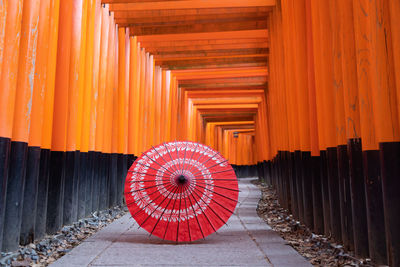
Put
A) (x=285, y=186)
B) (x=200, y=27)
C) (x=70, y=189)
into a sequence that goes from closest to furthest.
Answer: (x=70, y=189) < (x=285, y=186) < (x=200, y=27)

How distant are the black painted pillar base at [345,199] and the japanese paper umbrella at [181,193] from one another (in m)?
1.18

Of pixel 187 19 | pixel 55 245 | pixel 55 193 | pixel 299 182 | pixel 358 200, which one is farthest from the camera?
pixel 187 19

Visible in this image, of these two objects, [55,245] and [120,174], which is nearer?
[55,245]

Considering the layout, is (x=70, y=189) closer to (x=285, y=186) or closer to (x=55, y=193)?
(x=55, y=193)

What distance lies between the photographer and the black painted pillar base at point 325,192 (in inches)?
180

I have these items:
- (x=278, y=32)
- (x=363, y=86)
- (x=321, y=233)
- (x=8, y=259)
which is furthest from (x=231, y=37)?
(x=8, y=259)

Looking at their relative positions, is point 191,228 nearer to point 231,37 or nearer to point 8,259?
point 8,259

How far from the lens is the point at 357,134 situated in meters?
3.58

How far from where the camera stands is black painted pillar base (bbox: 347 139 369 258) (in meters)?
3.45

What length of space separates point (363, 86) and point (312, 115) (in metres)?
1.95

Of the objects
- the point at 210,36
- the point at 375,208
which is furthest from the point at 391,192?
the point at 210,36

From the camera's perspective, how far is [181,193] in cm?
445

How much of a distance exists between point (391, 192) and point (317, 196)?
87.1 inches

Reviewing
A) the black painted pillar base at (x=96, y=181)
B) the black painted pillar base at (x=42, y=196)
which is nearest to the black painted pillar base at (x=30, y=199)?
the black painted pillar base at (x=42, y=196)
